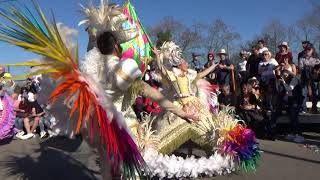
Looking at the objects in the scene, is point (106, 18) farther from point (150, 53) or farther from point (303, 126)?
point (303, 126)

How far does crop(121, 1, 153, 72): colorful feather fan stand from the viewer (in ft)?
19.0

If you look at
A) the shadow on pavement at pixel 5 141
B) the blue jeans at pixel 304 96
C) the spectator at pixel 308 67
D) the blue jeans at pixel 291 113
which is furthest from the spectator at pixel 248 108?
the shadow on pavement at pixel 5 141

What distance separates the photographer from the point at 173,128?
5988 mm

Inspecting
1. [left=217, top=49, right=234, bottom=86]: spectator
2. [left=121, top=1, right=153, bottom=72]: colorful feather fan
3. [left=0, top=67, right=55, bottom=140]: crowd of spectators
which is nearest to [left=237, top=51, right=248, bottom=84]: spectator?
[left=217, top=49, right=234, bottom=86]: spectator

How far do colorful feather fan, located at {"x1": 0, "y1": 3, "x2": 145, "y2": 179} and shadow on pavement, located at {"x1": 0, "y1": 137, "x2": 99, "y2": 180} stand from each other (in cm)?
275

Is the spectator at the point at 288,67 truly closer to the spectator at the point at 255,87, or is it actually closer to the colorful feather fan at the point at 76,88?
the spectator at the point at 255,87

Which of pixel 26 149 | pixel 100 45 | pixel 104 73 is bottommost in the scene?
pixel 26 149

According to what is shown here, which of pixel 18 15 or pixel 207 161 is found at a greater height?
pixel 18 15

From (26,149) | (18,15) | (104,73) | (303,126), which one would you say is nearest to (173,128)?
(104,73)

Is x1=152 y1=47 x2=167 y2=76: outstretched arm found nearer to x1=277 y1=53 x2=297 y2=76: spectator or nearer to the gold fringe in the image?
the gold fringe

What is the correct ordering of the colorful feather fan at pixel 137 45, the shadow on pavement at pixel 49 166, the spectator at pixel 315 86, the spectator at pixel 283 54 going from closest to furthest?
the colorful feather fan at pixel 137 45, the shadow on pavement at pixel 49 166, the spectator at pixel 315 86, the spectator at pixel 283 54

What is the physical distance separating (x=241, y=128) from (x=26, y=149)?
493cm

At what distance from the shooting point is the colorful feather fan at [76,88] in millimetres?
3668

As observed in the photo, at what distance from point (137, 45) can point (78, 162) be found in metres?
2.29
